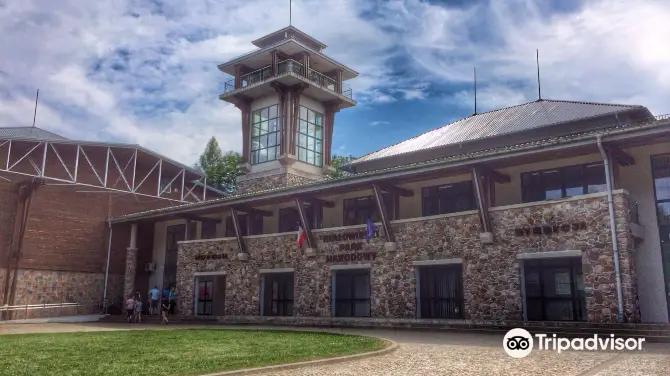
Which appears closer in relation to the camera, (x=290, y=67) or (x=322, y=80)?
(x=290, y=67)

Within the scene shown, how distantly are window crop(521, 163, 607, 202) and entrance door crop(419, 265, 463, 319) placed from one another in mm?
3724

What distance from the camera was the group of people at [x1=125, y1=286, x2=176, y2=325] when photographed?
2644 centimetres

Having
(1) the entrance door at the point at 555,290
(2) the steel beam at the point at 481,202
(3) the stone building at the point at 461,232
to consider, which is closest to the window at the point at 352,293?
(3) the stone building at the point at 461,232

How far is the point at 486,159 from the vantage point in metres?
18.1

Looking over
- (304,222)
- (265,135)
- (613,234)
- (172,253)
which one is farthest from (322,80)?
(613,234)

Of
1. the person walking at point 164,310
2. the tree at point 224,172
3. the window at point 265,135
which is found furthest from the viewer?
the tree at point 224,172

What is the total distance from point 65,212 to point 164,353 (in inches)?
869

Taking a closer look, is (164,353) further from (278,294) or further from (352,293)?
(278,294)

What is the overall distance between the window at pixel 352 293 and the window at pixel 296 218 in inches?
106

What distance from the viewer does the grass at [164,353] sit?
29.8 ft

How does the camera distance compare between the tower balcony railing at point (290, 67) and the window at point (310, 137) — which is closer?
the tower balcony railing at point (290, 67)

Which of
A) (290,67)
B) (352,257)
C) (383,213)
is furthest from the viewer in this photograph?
(290,67)

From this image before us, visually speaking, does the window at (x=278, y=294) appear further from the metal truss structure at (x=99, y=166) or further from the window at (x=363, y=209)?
the metal truss structure at (x=99, y=166)

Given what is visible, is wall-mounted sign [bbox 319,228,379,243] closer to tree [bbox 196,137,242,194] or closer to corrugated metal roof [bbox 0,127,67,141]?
corrugated metal roof [bbox 0,127,67,141]
